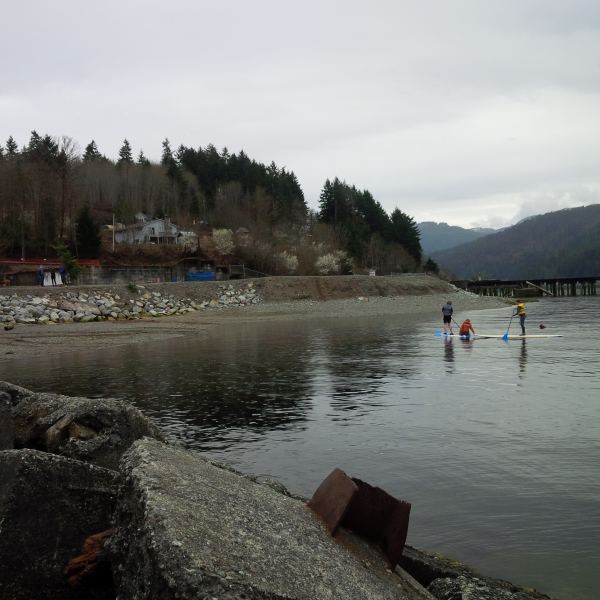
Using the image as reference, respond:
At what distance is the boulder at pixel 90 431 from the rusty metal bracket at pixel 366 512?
253 cm

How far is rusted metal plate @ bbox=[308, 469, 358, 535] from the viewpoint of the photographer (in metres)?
4.77

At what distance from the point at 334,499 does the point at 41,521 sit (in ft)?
7.32

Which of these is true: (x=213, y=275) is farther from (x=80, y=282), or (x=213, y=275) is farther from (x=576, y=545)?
(x=576, y=545)

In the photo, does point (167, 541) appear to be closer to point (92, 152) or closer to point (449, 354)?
point (449, 354)

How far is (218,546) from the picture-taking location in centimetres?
360

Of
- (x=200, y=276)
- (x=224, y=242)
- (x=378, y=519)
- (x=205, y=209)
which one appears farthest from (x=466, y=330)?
(x=205, y=209)

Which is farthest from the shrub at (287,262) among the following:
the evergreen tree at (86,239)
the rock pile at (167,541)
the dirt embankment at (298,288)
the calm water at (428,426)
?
the rock pile at (167,541)

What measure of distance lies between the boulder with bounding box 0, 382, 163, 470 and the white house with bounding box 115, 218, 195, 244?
3809 inches

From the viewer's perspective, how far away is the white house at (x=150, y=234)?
4060 inches

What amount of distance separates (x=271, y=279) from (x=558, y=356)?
183 ft

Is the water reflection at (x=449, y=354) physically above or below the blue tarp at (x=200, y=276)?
below

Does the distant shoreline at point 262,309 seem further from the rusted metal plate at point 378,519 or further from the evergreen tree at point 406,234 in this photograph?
the evergreen tree at point 406,234

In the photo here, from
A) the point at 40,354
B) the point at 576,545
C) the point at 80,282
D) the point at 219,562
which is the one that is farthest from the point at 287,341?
the point at 80,282

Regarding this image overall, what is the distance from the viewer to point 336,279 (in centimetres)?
8494
